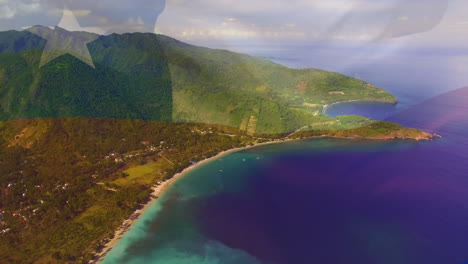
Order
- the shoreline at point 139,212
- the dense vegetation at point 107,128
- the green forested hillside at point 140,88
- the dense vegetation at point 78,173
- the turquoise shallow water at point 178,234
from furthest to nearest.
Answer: the green forested hillside at point 140,88
the dense vegetation at point 107,128
the dense vegetation at point 78,173
the shoreline at point 139,212
the turquoise shallow water at point 178,234

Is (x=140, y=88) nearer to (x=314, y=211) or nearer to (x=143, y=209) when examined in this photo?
(x=143, y=209)

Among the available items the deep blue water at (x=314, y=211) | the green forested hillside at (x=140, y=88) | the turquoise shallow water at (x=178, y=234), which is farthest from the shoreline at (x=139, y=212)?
the green forested hillside at (x=140, y=88)

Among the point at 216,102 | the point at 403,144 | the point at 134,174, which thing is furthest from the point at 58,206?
the point at 403,144

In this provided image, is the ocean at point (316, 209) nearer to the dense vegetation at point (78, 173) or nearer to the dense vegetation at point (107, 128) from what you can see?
the dense vegetation at point (78, 173)

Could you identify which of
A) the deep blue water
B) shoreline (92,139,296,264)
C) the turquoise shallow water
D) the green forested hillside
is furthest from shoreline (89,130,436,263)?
the green forested hillside

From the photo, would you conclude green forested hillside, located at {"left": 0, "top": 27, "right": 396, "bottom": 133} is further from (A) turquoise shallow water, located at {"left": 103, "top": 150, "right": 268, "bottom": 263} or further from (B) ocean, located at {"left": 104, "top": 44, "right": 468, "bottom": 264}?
(A) turquoise shallow water, located at {"left": 103, "top": 150, "right": 268, "bottom": 263}

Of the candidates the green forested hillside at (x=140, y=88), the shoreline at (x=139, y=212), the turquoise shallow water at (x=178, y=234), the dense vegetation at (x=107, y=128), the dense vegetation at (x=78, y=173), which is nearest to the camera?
the turquoise shallow water at (x=178, y=234)

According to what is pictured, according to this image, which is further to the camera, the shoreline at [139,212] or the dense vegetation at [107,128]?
the dense vegetation at [107,128]

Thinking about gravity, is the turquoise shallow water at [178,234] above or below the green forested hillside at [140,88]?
below
